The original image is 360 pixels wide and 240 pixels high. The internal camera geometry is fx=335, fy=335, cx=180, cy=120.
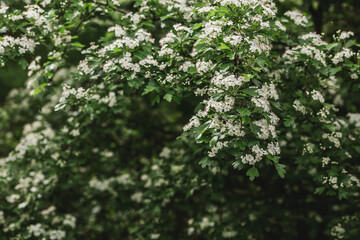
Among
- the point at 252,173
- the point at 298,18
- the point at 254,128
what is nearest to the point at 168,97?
the point at 254,128

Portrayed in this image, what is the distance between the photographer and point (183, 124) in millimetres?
5160

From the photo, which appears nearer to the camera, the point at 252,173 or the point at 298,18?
the point at 252,173

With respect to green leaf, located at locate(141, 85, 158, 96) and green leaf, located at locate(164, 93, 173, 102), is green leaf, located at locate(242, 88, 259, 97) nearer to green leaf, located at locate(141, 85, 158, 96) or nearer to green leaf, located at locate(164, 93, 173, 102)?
green leaf, located at locate(164, 93, 173, 102)

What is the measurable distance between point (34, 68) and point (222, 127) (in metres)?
2.87

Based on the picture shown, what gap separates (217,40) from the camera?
124 inches

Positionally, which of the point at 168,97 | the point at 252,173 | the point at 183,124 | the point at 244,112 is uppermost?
the point at 244,112

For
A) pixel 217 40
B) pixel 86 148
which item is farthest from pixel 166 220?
pixel 217 40

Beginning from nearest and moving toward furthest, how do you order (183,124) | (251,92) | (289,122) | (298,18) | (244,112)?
(244,112) < (251,92) < (289,122) < (298,18) < (183,124)

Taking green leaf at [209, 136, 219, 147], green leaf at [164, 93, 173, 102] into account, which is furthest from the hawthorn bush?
green leaf at [164, 93, 173, 102]

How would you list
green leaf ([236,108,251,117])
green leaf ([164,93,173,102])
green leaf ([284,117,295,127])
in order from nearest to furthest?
green leaf ([236,108,251,117]) < green leaf ([164,93,173,102]) < green leaf ([284,117,295,127])

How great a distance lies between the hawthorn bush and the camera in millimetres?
3131

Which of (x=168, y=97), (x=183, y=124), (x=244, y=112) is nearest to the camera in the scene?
(x=244, y=112)

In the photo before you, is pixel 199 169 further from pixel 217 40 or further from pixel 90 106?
pixel 217 40

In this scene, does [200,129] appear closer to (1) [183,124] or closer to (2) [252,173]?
(2) [252,173]
